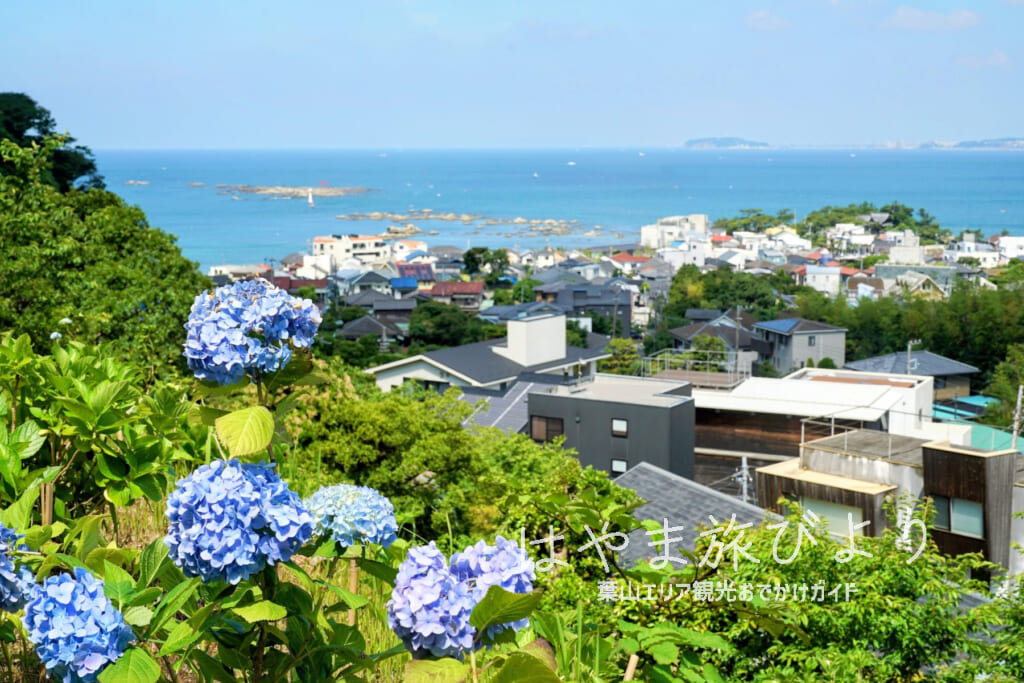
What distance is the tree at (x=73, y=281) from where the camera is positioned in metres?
4.43

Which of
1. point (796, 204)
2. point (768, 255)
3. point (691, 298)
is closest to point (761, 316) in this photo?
point (691, 298)

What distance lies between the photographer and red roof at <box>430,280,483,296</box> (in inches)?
1450

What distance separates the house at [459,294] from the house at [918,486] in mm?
28734

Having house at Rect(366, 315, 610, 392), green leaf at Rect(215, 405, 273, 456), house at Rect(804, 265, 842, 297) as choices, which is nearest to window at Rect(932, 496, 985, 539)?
green leaf at Rect(215, 405, 273, 456)

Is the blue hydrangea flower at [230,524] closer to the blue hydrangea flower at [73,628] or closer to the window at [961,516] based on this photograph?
the blue hydrangea flower at [73,628]

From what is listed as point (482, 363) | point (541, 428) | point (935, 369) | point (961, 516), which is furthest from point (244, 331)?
point (935, 369)

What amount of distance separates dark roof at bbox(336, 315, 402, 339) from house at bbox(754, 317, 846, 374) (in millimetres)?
10668

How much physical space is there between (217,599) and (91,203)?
11.1 metres

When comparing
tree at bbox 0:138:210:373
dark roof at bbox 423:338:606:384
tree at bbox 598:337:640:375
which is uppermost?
tree at bbox 0:138:210:373

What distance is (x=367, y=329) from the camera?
91.6 feet

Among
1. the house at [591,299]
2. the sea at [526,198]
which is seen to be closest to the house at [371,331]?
the house at [591,299]

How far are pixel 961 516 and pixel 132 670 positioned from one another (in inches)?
298

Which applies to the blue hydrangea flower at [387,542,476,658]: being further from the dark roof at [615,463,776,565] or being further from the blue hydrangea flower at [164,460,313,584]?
the dark roof at [615,463,776,565]

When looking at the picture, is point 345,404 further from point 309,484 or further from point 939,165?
point 939,165
